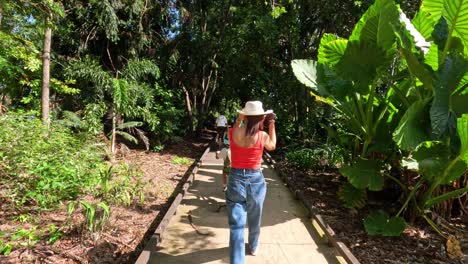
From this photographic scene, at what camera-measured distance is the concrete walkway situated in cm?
420

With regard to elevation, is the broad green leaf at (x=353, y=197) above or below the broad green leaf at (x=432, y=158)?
below

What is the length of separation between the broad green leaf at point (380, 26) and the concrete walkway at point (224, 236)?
9.88ft

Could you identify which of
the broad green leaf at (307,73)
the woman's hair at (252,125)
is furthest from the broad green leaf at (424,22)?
the woman's hair at (252,125)

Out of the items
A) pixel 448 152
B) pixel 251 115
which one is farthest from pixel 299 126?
pixel 251 115

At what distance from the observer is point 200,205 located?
20.5ft

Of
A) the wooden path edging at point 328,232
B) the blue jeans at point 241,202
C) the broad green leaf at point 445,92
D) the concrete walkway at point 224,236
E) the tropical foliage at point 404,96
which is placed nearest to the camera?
the blue jeans at point 241,202

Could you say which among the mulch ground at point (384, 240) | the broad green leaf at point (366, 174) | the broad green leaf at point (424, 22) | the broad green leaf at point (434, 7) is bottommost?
the mulch ground at point (384, 240)

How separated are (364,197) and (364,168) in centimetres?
73

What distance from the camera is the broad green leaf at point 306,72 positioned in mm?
6910

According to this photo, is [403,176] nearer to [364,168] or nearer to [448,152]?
[364,168]

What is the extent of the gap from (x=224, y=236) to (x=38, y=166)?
3.05 m

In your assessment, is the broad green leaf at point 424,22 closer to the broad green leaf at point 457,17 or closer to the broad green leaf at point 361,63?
the broad green leaf at point 457,17

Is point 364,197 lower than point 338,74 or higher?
lower

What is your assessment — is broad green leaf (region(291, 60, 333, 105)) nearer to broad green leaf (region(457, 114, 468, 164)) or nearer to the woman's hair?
broad green leaf (region(457, 114, 468, 164))
